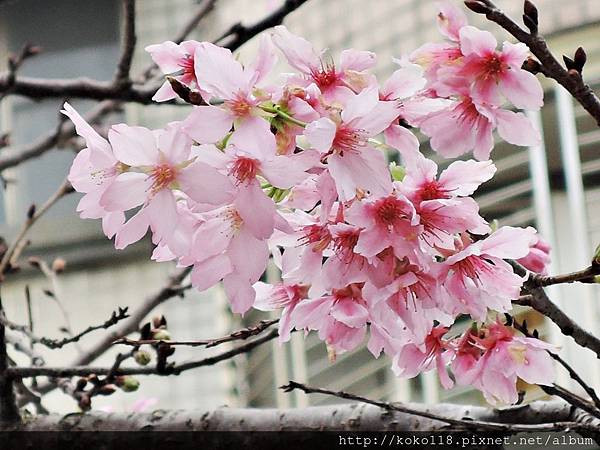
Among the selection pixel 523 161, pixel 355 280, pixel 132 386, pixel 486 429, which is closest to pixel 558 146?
pixel 523 161

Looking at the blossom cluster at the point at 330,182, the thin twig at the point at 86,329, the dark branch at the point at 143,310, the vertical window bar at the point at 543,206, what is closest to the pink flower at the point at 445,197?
the blossom cluster at the point at 330,182

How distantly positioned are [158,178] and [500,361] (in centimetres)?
35

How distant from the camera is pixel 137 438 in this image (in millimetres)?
1165

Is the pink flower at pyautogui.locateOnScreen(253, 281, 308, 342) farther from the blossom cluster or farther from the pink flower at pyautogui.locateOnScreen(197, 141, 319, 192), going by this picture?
the pink flower at pyautogui.locateOnScreen(197, 141, 319, 192)

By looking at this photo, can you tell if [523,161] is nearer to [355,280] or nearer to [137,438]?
[137,438]

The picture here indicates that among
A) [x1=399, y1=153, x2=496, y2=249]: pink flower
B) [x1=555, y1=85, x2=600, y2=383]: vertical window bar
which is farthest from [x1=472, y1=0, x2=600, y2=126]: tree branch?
[x1=555, y1=85, x2=600, y2=383]: vertical window bar

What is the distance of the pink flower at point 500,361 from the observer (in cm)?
81

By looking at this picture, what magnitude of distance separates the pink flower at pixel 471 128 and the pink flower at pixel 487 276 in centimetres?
10

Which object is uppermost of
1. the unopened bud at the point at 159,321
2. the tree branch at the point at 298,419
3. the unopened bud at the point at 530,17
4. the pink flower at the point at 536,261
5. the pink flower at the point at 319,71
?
the unopened bud at the point at 530,17

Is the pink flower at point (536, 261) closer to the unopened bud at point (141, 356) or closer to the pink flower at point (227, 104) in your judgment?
the pink flower at point (227, 104)

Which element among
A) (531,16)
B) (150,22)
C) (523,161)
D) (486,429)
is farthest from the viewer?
(150,22)

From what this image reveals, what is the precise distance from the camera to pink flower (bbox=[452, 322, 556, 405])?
2.66 ft

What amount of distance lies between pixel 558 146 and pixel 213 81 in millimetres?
2492

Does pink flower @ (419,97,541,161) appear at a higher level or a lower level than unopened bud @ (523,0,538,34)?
lower
